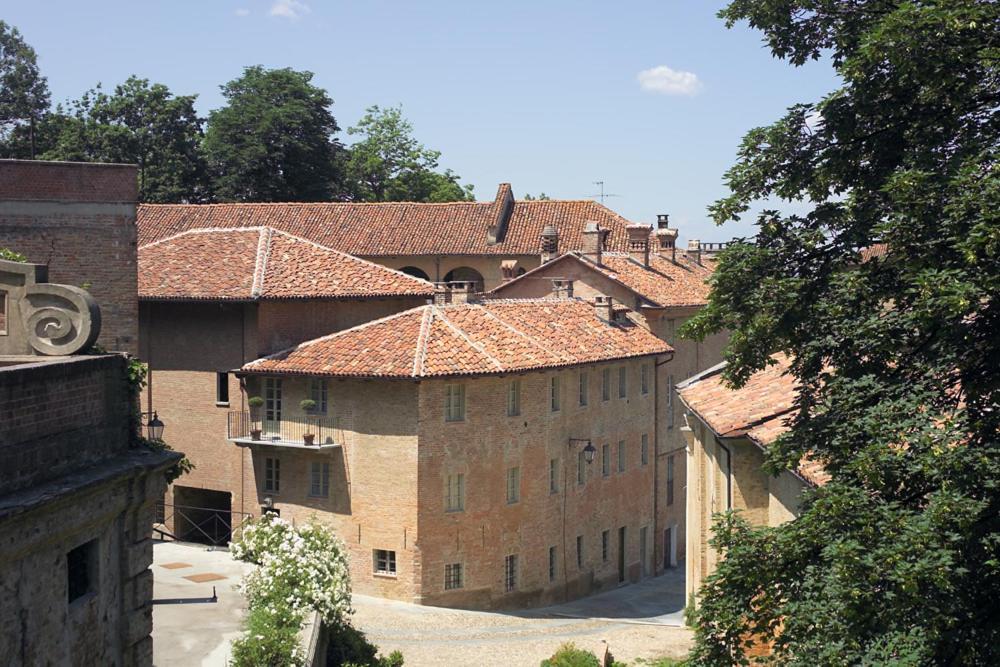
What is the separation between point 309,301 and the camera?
39156mm

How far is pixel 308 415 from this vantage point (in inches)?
1470

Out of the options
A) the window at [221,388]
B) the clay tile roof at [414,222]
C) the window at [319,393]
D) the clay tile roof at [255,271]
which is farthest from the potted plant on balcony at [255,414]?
the clay tile roof at [414,222]

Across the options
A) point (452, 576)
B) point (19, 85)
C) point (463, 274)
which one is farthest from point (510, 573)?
point (19, 85)

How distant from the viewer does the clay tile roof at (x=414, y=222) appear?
5819 centimetres

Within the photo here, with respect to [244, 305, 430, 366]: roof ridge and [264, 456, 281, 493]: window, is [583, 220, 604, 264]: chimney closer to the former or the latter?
[244, 305, 430, 366]: roof ridge

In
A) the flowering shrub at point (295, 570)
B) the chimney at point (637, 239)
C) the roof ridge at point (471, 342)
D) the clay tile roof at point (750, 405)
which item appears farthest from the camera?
the chimney at point (637, 239)

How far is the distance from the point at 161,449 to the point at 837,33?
31.7 feet

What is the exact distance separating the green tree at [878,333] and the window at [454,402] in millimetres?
20047

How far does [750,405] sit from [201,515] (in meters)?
22.0

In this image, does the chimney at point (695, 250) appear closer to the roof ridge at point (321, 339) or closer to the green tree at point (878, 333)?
the roof ridge at point (321, 339)

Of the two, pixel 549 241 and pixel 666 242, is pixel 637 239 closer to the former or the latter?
pixel 666 242

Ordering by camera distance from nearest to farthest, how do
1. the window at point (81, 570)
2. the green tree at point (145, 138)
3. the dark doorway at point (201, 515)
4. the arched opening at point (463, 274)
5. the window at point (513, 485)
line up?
the window at point (81, 570), the window at point (513, 485), the dark doorway at point (201, 515), the arched opening at point (463, 274), the green tree at point (145, 138)

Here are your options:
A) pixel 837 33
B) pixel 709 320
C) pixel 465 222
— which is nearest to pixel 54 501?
pixel 709 320

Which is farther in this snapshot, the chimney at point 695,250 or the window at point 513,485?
the chimney at point 695,250
